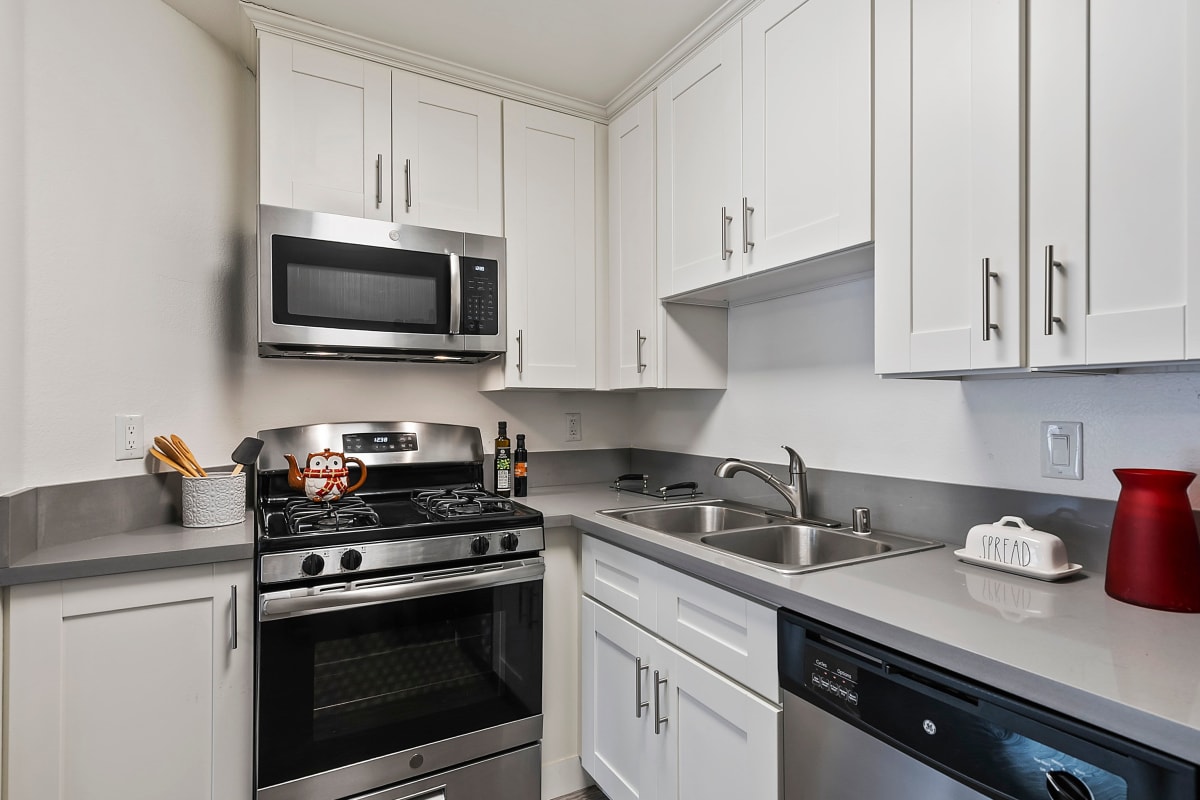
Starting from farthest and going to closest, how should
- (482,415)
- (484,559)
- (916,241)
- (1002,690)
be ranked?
(482,415) → (484,559) → (916,241) → (1002,690)

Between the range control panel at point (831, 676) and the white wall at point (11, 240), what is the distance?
5.76ft

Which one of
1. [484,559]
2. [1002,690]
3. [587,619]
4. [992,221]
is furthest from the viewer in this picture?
[587,619]

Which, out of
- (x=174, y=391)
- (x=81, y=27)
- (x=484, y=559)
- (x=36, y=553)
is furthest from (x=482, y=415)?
(x=81, y=27)

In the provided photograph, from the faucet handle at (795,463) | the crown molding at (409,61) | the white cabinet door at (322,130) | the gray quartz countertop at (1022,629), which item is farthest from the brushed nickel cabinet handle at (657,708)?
the crown molding at (409,61)

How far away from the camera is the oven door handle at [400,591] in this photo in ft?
4.97

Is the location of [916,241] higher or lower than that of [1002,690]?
higher

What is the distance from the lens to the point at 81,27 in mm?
1568

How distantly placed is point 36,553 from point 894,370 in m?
2.00

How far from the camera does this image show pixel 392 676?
1663 mm

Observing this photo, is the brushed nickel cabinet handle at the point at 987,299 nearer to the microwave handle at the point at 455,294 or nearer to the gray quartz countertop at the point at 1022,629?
the gray quartz countertop at the point at 1022,629

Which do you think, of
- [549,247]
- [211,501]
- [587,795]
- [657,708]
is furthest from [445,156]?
[587,795]

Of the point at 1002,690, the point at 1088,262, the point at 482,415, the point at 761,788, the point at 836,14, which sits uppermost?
the point at 836,14

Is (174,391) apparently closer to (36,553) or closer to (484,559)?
(36,553)

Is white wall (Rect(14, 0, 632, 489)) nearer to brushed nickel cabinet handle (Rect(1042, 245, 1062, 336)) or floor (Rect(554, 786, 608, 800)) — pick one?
floor (Rect(554, 786, 608, 800))
